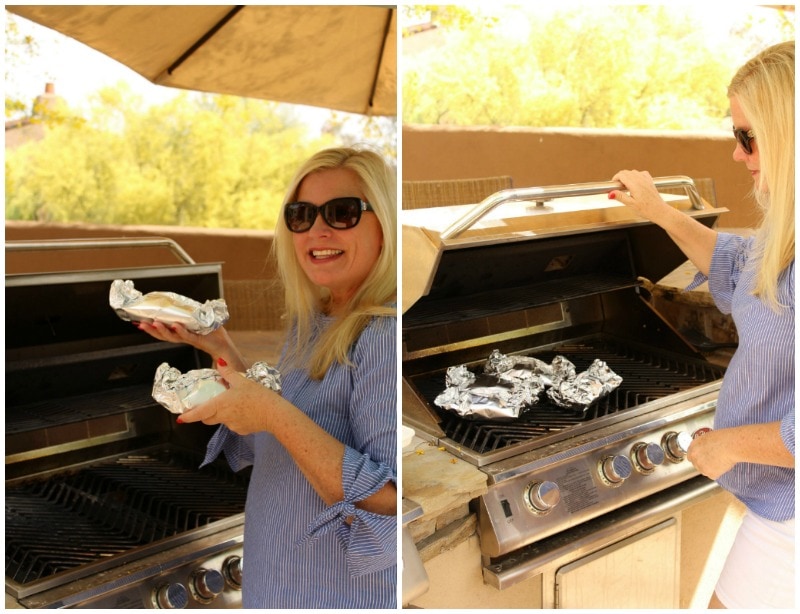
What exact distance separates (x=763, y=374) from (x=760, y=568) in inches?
14.4

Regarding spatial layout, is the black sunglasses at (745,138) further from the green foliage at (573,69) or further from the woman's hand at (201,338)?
the green foliage at (573,69)

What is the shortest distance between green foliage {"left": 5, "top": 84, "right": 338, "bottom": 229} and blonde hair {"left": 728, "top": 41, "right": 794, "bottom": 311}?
8145 millimetres

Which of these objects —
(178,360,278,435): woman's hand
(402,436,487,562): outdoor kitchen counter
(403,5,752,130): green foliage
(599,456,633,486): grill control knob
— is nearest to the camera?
(178,360,278,435): woman's hand

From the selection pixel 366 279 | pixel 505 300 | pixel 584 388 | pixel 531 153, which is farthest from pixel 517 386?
pixel 531 153

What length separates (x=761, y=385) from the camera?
4.28 ft

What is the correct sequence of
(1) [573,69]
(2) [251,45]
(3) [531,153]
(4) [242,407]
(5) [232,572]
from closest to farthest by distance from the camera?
(4) [242,407] < (5) [232,572] < (2) [251,45] < (3) [531,153] < (1) [573,69]

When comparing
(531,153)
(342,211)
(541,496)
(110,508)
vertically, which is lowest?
(110,508)

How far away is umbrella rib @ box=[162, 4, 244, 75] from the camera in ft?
5.88

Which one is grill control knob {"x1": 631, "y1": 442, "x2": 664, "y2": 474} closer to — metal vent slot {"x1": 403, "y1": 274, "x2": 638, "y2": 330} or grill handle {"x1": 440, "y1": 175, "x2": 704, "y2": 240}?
metal vent slot {"x1": 403, "y1": 274, "x2": 638, "y2": 330}

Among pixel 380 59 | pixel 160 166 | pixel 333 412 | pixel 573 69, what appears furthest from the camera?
pixel 160 166

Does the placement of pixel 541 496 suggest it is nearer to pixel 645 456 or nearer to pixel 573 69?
pixel 645 456

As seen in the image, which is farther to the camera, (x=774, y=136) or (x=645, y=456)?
(x=645, y=456)

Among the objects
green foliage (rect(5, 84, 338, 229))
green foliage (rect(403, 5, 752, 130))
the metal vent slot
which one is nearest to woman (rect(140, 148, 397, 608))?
the metal vent slot

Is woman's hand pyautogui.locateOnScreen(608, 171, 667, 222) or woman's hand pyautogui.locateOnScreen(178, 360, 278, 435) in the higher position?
woman's hand pyautogui.locateOnScreen(608, 171, 667, 222)
